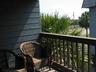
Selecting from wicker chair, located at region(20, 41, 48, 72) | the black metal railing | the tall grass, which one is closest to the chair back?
wicker chair, located at region(20, 41, 48, 72)

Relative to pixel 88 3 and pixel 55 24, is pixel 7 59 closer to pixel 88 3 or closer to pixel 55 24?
pixel 55 24

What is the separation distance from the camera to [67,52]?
164 inches

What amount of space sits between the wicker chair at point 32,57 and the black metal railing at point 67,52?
0.28 m

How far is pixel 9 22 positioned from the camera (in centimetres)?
443

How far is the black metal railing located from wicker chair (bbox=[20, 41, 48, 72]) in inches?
11.2

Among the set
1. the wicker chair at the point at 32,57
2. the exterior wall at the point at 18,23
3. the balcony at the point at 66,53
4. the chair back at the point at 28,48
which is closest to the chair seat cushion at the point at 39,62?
the wicker chair at the point at 32,57

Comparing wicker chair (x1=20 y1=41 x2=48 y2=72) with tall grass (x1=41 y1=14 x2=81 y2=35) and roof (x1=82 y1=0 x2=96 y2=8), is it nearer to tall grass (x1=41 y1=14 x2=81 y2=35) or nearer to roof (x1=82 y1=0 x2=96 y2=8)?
tall grass (x1=41 y1=14 x2=81 y2=35)

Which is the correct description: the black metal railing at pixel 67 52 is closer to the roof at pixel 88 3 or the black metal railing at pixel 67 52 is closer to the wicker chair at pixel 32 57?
the wicker chair at pixel 32 57

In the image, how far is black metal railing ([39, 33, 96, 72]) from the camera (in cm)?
379

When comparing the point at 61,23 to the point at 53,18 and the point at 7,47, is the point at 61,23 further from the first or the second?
the point at 7,47

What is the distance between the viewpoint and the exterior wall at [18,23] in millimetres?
→ 4363

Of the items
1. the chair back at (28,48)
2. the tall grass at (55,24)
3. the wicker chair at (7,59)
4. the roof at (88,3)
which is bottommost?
the wicker chair at (7,59)

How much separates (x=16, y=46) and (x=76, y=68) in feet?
4.78

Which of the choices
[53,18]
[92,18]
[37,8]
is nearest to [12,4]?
[37,8]
